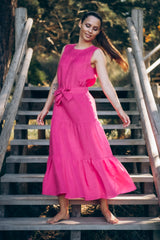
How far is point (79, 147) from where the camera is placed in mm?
2990

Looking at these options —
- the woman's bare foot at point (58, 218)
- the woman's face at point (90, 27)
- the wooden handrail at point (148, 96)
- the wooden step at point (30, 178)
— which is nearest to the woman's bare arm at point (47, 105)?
the woman's face at point (90, 27)

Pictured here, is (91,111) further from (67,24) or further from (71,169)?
(67,24)

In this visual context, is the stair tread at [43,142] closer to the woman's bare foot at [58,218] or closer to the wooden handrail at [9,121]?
the wooden handrail at [9,121]

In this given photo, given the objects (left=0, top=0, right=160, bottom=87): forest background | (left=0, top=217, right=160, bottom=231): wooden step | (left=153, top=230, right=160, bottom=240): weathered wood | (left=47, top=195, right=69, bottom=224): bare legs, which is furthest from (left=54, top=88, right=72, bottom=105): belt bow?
(left=0, top=0, right=160, bottom=87): forest background

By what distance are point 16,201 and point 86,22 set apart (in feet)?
5.81

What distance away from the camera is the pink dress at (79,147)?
2889 mm

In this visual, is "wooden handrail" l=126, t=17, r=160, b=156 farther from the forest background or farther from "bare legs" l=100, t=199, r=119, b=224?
the forest background

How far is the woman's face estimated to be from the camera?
303cm

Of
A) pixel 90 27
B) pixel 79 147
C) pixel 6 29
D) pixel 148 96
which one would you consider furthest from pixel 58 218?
pixel 6 29

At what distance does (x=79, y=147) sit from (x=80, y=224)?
657 millimetres

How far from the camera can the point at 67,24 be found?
30.0 feet

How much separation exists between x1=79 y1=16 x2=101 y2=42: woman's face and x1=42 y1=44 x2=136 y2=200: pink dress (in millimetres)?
114

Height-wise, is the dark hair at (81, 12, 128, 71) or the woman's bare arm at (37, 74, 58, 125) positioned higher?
the dark hair at (81, 12, 128, 71)

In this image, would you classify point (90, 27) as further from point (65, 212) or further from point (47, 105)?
point (65, 212)
